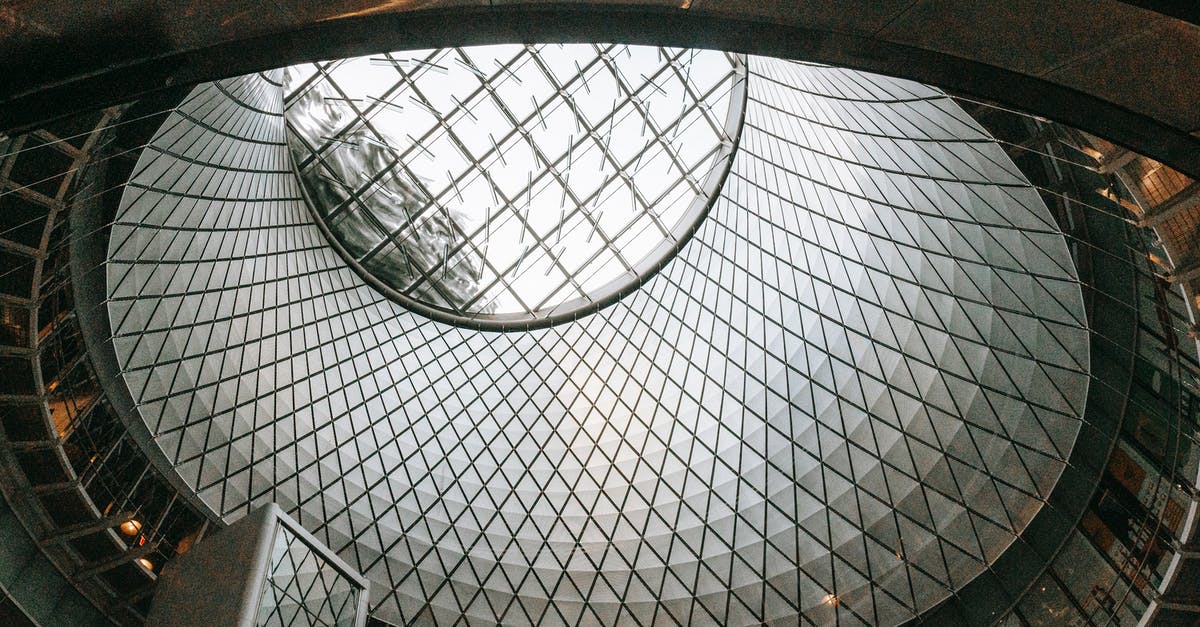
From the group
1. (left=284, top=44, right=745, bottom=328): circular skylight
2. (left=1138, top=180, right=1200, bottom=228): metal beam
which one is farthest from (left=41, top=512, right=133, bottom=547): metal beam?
(left=1138, top=180, right=1200, bottom=228): metal beam

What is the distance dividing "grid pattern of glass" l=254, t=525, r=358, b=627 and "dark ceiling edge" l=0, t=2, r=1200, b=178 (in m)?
15.5

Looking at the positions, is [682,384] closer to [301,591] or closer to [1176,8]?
[301,591]

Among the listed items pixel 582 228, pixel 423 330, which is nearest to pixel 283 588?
pixel 423 330

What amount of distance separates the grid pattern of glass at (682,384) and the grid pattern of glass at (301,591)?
11979 mm

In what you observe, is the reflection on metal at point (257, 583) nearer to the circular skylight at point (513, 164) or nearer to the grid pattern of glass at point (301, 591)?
the grid pattern of glass at point (301, 591)

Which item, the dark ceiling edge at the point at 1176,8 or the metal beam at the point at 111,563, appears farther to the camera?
the metal beam at the point at 111,563

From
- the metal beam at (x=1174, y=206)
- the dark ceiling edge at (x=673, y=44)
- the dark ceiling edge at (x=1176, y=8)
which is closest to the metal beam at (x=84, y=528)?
the dark ceiling edge at (x=673, y=44)

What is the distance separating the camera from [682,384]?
3669 cm

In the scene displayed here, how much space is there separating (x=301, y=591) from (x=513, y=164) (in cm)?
2263

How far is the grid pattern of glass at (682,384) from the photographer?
1027 inches

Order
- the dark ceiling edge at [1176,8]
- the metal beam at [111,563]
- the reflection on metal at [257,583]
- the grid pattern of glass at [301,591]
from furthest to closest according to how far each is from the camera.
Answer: the metal beam at [111,563]
the grid pattern of glass at [301,591]
the reflection on metal at [257,583]
the dark ceiling edge at [1176,8]

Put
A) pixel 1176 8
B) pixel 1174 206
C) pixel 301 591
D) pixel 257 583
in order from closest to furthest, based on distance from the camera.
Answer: pixel 1176 8 < pixel 1174 206 < pixel 257 583 < pixel 301 591

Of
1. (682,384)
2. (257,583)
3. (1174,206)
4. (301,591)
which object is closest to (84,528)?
(301,591)

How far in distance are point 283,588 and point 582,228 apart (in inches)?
932
